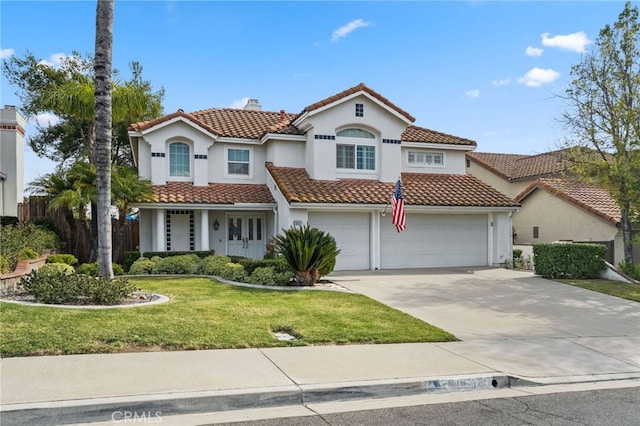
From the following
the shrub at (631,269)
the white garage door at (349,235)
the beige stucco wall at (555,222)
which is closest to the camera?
the shrub at (631,269)

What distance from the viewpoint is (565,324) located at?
10.5m

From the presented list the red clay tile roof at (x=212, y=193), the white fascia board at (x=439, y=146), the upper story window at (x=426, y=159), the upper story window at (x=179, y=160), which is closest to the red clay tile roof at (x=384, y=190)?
the upper story window at (x=426, y=159)

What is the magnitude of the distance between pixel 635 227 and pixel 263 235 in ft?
47.0

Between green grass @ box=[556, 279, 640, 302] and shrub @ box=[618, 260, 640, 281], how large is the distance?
934 mm

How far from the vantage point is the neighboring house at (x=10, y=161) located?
72.4 feet

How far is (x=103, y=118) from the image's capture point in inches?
432

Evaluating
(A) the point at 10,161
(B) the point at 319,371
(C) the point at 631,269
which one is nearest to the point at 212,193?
(A) the point at 10,161

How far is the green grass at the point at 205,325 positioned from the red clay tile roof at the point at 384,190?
740cm

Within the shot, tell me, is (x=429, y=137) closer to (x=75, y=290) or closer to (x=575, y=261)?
(x=575, y=261)

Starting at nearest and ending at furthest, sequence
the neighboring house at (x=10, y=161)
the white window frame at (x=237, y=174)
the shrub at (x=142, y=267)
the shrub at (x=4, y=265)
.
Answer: the shrub at (x=4, y=265) < the shrub at (x=142, y=267) < the white window frame at (x=237, y=174) < the neighboring house at (x=10, y=161)

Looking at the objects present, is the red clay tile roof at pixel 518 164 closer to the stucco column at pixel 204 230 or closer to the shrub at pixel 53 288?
the stucco column at pixel 204 230

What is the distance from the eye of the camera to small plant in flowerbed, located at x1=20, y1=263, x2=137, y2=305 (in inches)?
387

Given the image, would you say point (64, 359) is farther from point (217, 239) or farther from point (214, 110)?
point (214, 110)

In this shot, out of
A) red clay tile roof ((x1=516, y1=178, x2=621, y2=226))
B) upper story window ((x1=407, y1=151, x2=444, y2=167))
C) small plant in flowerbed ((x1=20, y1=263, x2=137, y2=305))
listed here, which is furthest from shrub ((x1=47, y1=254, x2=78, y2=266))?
red clay tile roof ((x1=516, y1=178, x2=621, y2=226))
